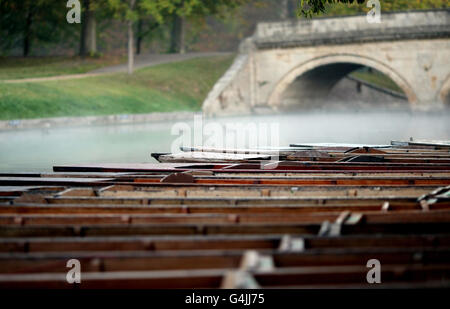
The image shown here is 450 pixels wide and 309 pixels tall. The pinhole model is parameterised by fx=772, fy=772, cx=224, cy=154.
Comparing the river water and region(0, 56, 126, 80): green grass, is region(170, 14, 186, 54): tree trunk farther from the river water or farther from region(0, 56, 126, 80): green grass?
the river water

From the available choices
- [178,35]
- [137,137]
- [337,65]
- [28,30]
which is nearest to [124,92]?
[137,137]

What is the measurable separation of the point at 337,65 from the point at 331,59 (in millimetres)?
2198

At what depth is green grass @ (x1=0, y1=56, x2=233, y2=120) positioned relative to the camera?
24312 mm

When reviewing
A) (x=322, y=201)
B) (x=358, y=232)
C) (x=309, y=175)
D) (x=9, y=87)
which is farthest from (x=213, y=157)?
(x=9, y=87)

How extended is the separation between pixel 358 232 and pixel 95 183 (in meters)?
3.28

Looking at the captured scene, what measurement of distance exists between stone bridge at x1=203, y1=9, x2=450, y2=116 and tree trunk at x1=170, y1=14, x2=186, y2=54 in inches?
171

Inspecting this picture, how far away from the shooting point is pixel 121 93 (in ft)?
94.4

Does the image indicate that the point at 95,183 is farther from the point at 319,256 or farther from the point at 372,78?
the point at 372,78

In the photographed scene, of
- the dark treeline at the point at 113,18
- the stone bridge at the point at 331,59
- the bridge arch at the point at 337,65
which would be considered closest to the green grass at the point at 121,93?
the stone bridge at the point at 331,59

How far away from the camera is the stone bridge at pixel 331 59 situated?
30.3 m

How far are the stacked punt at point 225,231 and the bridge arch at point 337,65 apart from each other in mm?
24186

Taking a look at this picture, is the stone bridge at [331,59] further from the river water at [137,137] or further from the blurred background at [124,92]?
the river water at [137,137]

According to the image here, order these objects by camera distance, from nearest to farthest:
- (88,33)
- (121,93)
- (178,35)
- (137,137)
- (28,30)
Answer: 1. (137,137)
2. (121,93)
3. (88,33)
4. (28,30)
5. (178,35)

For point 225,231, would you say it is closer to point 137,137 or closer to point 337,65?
point 137,137
